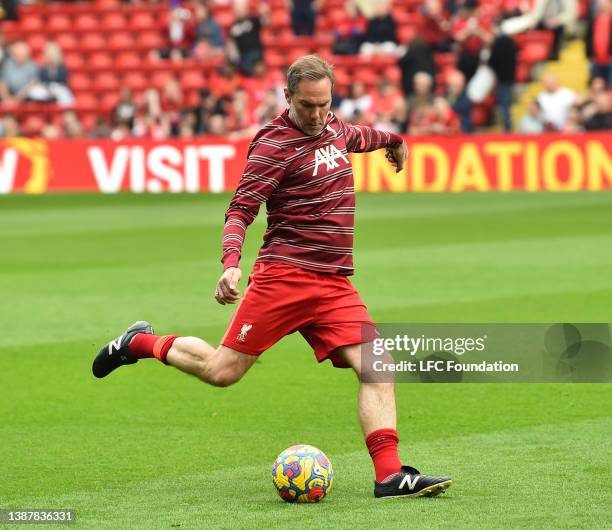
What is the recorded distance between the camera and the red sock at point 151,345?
23.3ft

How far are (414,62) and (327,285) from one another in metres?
21.8

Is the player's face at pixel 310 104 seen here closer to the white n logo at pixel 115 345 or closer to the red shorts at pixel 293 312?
the red shorts at pixel 293 312

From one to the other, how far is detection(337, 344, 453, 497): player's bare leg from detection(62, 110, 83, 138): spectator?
76.5ft

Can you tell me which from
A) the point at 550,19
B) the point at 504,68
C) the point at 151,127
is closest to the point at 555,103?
the point at 504,68

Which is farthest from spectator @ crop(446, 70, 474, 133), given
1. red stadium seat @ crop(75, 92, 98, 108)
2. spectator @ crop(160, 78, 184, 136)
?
red stadium seat @ crop(75, 92, 98, 108)

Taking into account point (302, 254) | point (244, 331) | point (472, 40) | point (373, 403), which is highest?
point (472, 40)

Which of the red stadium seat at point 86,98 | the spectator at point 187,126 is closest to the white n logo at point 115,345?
the spectator at point 187,126

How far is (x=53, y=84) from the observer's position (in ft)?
101

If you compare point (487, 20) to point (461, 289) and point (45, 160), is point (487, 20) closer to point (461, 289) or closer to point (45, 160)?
point (45, 160)

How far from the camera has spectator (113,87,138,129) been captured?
1154 inches

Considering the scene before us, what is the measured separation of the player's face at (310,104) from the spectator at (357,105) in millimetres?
20815

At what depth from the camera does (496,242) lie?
17625 millimetres

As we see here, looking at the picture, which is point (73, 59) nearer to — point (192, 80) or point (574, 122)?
point (192, 80)

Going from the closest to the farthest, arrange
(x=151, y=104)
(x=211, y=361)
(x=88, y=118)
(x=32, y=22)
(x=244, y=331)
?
(x=244, y=331) → (x=211, y=361) → (x=151, y=104) → (x=88, y=118) → (x=32, y=22)
